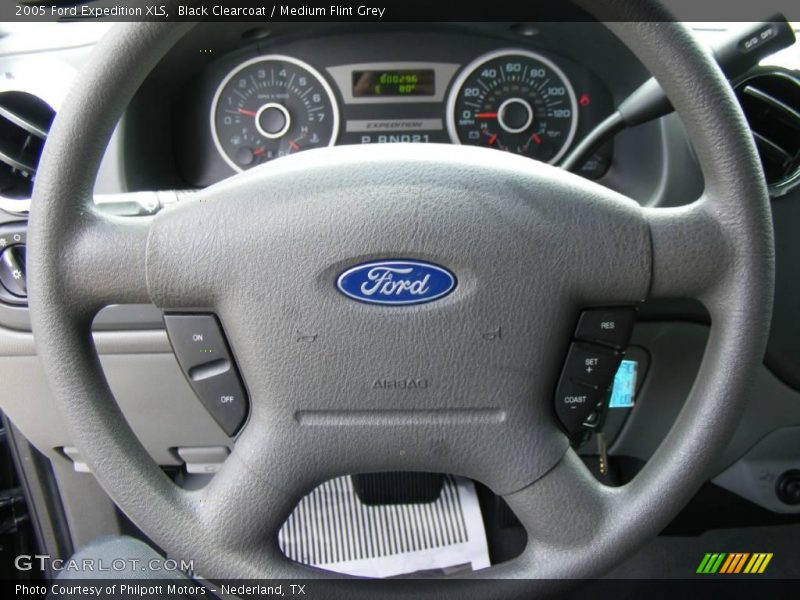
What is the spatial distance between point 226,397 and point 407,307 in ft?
0.62

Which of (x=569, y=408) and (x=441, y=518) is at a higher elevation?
(x=569, y=408)

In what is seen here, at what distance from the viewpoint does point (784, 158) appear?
1.08 meters

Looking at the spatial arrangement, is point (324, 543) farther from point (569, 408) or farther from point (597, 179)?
point (597, 179)

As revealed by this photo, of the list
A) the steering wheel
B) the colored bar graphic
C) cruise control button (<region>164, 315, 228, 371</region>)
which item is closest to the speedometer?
the steering wheel

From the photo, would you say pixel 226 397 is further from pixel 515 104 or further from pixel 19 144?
pixel 515 104

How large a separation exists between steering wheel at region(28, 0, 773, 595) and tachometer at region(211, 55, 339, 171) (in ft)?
1.73

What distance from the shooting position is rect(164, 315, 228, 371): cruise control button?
0.71 meters

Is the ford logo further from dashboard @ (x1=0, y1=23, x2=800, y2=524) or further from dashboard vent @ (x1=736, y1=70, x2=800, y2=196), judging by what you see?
dashboard vent @ (x1=736, y1=70, x2=800, y2=196)

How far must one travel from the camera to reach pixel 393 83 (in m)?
1.21

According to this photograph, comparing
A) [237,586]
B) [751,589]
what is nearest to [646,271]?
[237,586]

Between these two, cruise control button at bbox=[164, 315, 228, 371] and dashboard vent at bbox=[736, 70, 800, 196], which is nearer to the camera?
cruise control button at bbox=[164, 315, 228, 371]

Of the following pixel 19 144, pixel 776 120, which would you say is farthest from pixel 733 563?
pixel 19 144

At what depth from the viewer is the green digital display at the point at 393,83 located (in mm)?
1203

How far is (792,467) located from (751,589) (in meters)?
0.25
